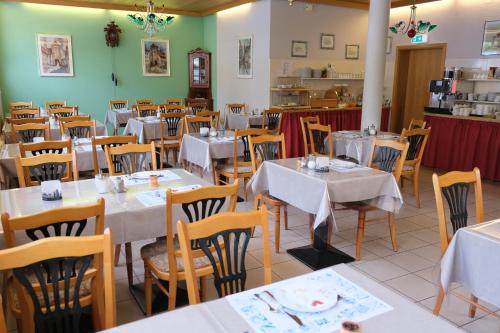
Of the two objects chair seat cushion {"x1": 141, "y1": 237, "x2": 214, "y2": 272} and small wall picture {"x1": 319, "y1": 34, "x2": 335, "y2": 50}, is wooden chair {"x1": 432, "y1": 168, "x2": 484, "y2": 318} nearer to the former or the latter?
chair seat cushion {"x1": 141, "y1": 237, "x2": 214, "y2": 272}

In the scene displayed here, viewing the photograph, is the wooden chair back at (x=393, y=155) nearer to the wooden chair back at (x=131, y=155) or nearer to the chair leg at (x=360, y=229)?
the chair leg at (x=360, y=229)

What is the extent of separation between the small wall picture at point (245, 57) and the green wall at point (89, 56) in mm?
1424

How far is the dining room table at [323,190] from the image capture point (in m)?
3.25

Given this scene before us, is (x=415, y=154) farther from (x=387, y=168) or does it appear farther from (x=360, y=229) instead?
(x=360, y=229)

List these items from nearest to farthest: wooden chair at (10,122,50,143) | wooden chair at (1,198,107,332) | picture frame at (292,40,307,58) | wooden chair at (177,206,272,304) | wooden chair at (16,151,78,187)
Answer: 1. wooden chair at (177,206,272,304)
2. wooden chair at (1,198,107,332)
3. wooden chair at (16,151,78,187)
4. wooden chair at (10,122,50,143)
5. picture frame at (292,40,307,58)

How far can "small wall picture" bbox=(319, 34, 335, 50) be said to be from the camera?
901cm

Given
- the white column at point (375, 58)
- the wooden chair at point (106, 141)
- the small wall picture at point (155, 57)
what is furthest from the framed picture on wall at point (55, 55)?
the white column at point (375, 58)

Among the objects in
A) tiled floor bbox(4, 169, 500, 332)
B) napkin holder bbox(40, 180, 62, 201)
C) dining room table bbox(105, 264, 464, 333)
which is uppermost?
napkin holder bbox(40, 180, 62, 201)

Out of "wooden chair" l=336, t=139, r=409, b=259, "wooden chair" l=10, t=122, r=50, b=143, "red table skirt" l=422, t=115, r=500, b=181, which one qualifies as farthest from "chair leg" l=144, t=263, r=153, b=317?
"red table skirt" l=422, t=115, r=500, b=181

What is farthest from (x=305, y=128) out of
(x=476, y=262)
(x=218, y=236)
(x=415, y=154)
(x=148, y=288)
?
(x=218, y=236)

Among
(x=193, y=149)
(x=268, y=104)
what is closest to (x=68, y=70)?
(x=268, y=104)

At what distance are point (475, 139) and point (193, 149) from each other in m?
4.31

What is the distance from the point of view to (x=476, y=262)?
2.20 meters

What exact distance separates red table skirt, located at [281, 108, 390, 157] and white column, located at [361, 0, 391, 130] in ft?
4.35
